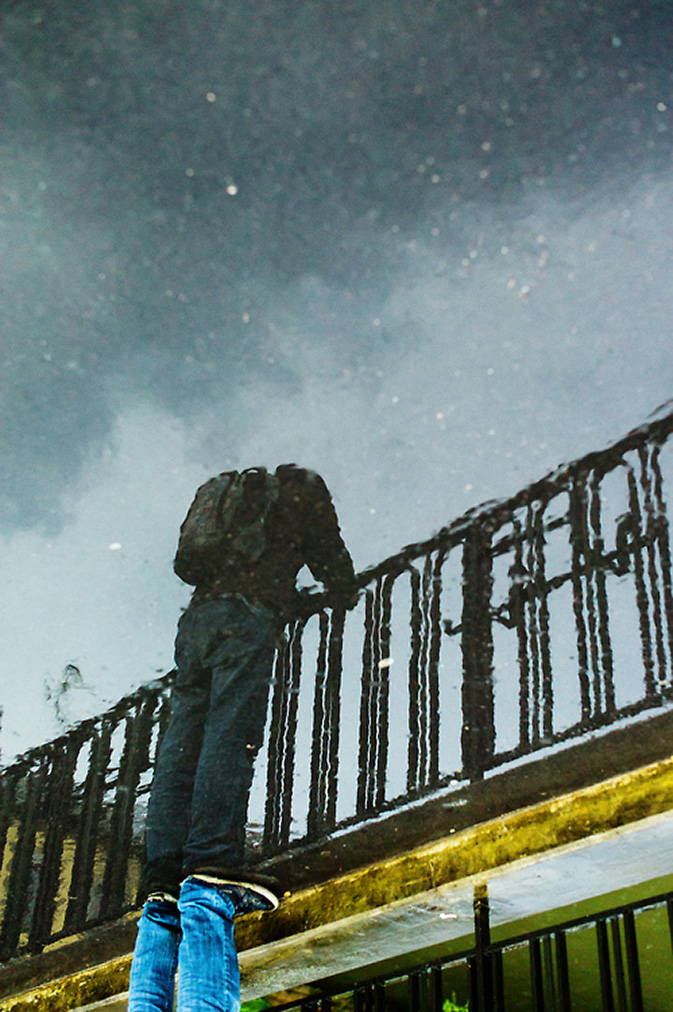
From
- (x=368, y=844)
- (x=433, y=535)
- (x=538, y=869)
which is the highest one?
(x=433, y=535)

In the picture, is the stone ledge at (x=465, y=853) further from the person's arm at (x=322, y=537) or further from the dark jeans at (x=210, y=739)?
the person's arm at (x=322, y=537)

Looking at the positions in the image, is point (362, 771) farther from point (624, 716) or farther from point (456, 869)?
point (624, 716)

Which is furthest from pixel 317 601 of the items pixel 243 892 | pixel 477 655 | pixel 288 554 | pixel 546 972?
pixel 546 972

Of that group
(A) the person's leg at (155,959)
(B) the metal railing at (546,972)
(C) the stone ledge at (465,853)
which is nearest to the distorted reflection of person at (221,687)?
(A) the person's leg at (155,959)

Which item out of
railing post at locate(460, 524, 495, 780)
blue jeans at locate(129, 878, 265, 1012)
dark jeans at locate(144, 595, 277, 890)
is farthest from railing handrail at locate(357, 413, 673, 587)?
blue jeans at locate(129, 878, 265, 1012)

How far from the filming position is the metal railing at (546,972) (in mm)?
2924

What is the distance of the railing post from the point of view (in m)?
3.57

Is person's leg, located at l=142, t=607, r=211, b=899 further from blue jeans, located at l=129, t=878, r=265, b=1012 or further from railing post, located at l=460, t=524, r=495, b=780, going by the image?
railing post, located at l=460, t=524, r=495, b=780

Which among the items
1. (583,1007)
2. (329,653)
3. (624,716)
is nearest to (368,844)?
(624,716)

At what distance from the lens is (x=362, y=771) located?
14.5 ft

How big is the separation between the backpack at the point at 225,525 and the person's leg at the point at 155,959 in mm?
1562

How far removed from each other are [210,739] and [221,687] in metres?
0.25

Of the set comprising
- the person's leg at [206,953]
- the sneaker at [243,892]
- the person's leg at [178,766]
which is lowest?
the person's leg at [206,953]

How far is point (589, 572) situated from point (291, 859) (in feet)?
6.73
